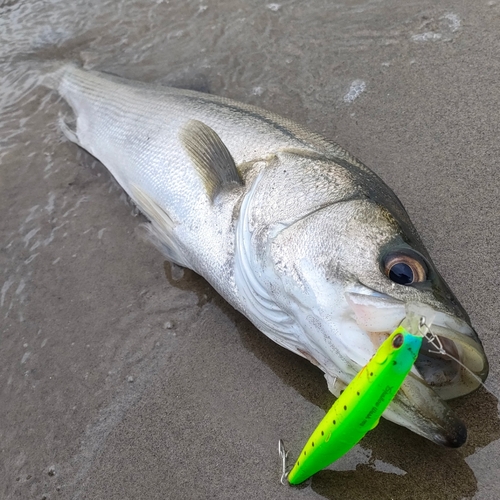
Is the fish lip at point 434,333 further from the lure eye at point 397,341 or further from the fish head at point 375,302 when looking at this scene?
the lure eye at point 397,341

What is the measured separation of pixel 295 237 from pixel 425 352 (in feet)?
2.49

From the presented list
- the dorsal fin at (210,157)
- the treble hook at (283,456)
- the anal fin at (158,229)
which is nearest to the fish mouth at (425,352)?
the treble hook at (283,456)

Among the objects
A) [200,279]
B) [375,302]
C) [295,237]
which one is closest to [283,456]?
[375,302]

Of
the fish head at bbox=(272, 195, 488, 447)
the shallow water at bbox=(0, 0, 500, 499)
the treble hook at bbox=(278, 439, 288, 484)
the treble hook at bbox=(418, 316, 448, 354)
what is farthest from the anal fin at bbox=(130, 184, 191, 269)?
the treble hook at bbox=(418, 316, 448, 354)

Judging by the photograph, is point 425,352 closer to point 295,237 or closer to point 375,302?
point 375,302

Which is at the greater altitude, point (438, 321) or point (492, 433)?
point (438, 321)

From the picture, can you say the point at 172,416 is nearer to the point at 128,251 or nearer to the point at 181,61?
the point at 128,251

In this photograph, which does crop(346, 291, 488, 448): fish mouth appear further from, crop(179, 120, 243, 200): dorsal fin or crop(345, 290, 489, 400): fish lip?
crop(179, 120, 243, 200): dorsal fin

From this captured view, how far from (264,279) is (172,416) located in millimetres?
862

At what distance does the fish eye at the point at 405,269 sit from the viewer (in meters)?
1.98

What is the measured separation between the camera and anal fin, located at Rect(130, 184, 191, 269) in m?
3.03

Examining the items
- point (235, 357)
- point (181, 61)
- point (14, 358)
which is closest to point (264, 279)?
point (235, 357)

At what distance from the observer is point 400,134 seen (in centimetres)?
362

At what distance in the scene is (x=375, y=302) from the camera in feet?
6.15
